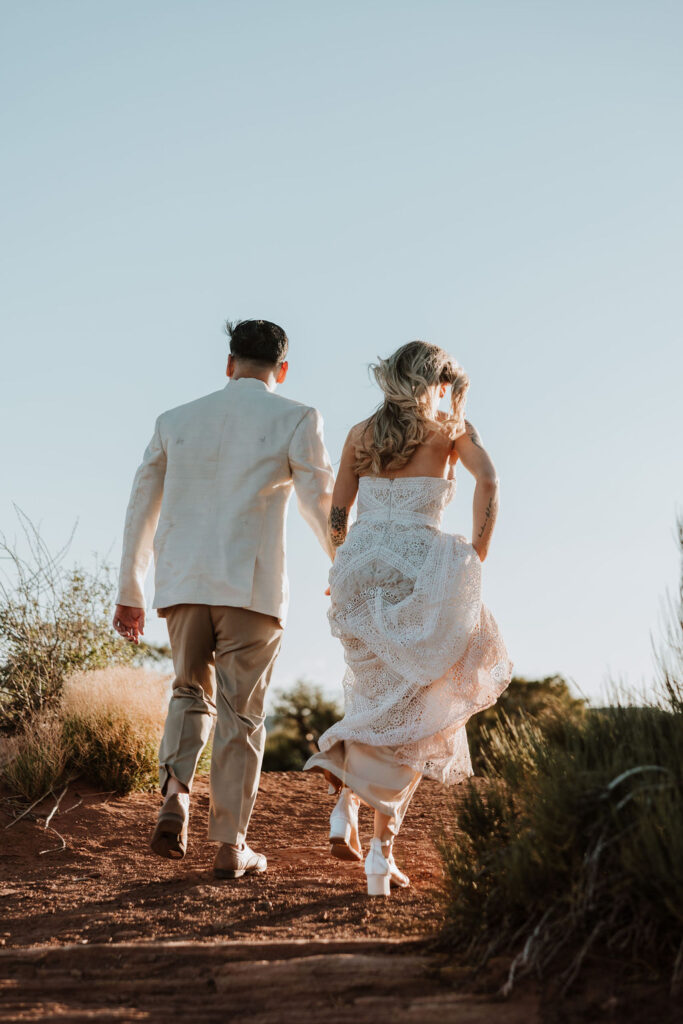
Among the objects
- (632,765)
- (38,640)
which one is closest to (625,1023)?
(632,765)

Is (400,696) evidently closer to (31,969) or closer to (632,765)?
(632,765)

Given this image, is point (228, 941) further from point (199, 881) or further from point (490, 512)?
point (490, 512)

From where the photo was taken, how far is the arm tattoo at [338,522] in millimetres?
4770

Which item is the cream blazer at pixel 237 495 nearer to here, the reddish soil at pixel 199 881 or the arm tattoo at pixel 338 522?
the arm tattoo at pixel 338 522

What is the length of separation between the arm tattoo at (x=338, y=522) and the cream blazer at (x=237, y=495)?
8cm

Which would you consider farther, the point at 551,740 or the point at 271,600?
the point at 271,600

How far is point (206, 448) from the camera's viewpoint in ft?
16.1

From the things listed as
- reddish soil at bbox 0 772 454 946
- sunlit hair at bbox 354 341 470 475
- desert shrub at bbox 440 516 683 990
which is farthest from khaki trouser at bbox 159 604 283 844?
desert shrub at bbox 440 516 683 990

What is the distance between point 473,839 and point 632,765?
2.60 feet

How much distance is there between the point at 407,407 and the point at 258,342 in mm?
1023

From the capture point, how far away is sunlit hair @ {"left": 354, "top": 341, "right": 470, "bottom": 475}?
4.50m

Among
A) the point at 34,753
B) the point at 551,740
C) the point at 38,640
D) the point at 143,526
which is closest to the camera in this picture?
the point at 551,740

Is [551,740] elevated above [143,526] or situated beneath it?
situated beneath

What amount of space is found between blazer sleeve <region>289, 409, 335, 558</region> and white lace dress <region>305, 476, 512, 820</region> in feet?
1.08
